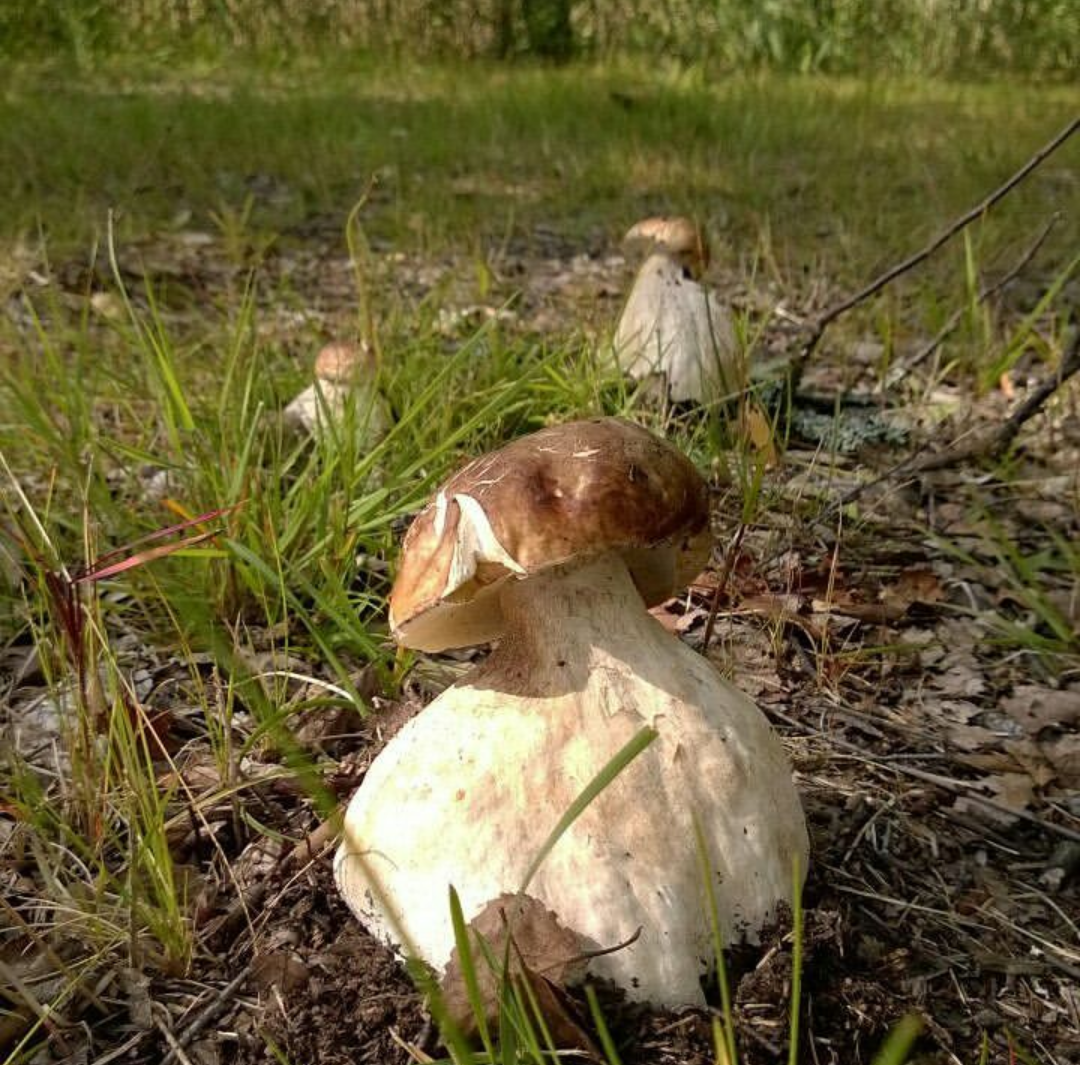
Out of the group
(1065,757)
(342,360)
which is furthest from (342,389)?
(1065,757)

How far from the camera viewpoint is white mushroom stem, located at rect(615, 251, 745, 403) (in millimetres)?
3439

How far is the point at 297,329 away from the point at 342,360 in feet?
2.46

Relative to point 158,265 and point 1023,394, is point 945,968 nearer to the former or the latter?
point 1023,394

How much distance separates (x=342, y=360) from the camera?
3.27 meters

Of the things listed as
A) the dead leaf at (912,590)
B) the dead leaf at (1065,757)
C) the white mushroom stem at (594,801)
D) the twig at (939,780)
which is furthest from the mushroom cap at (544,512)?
the dead leaf at (912,590)

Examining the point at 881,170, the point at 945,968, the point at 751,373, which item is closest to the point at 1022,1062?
the point at 945,968

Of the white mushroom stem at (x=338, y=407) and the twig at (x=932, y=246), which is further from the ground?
the twig at (x=932, y=246)

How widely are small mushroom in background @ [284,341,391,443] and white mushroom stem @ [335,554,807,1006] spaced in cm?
141

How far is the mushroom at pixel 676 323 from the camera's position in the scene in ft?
11.3

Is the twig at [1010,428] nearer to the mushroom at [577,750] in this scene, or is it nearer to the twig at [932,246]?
the twig at [932,246]

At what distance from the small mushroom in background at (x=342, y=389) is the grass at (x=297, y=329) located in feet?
0.23

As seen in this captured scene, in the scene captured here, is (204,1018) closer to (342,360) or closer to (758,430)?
(342,360)

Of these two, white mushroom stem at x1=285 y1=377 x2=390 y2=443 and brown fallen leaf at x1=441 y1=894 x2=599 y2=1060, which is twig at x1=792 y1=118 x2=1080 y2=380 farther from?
brown fallen leaf at x1=441 y1=894 x2=599 y2=1060

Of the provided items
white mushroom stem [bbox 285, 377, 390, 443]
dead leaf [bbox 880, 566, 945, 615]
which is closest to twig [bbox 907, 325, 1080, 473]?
dead leaf [bbox 880, 566, 945, 615]
